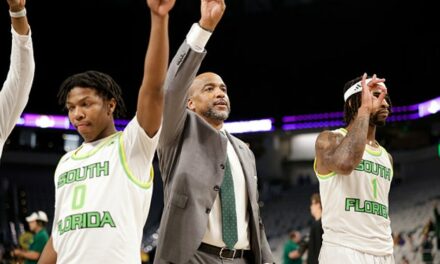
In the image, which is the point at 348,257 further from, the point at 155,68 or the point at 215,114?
the point at 155,68

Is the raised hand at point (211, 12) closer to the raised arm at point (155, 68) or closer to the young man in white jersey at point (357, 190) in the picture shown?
the raised arm at point (155, 68)

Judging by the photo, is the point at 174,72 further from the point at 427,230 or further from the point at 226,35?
the point at 226,35

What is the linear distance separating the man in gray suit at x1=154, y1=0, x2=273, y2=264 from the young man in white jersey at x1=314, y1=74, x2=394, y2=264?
2.37 feet

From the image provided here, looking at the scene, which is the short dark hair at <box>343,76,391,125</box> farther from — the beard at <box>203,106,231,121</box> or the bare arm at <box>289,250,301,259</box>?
the bare arm at <box>289,250,301,259</box>

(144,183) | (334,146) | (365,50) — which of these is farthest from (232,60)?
(144,183)

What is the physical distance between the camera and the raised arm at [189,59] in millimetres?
3383

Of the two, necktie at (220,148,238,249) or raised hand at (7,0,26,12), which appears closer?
raised hand at (7,0,26,12)

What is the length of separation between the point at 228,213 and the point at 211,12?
4.10ft

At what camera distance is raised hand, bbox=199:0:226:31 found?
3359mm

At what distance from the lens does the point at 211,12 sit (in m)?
3.37

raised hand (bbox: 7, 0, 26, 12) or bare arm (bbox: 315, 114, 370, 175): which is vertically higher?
raised hand (bbox: 7, 0, 26, 12)

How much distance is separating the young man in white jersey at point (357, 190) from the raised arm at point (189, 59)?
142cm

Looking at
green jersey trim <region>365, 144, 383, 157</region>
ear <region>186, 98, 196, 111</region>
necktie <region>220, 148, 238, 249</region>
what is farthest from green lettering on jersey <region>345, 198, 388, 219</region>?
ear <region>186, 98, 196, 111</region>

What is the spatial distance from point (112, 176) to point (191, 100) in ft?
4.83
